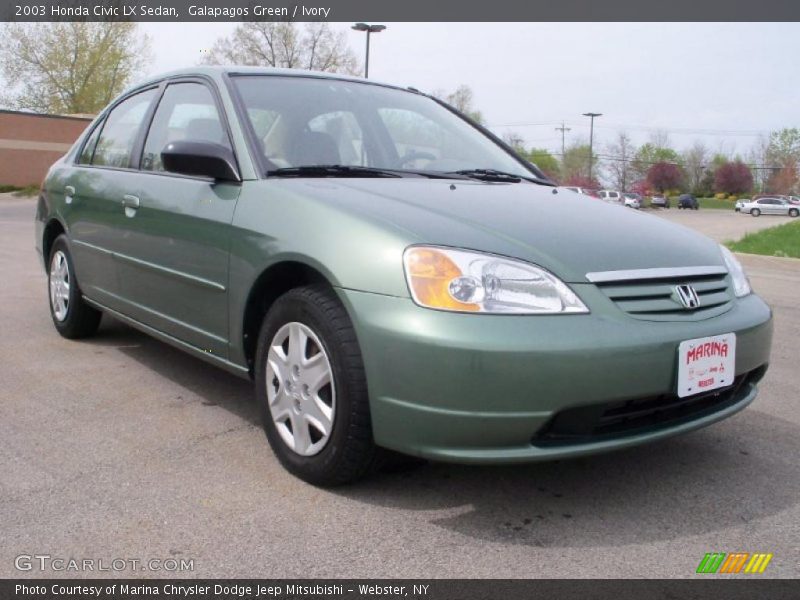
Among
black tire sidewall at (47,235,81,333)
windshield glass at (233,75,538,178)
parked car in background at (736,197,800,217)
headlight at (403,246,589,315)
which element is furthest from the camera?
parked car in background at (736,197,800,217)

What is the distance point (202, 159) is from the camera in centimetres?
314

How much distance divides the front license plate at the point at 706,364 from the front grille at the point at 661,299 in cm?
9

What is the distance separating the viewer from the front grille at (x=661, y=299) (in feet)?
8.27

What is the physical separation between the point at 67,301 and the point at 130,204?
52.0 inches

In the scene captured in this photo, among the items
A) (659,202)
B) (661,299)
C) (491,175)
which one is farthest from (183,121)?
(659,202)

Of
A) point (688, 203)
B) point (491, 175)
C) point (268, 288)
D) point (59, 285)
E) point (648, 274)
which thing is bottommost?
point (688, 203)

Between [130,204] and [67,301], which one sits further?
[67,301]

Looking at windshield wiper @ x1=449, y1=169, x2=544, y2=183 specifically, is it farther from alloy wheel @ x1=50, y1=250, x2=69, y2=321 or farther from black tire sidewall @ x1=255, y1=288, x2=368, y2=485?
alloy wheel @ x1=50, y1=250, x2=69, y2=321

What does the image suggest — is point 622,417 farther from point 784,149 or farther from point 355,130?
point 784,149

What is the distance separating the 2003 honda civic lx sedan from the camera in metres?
2.37

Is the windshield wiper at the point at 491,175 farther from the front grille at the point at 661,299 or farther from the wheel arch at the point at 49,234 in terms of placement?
the wheel arch at the point at 49,234

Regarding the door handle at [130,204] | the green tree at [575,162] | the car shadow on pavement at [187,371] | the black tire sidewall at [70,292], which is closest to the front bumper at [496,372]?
the car shadow on pavement at [187,371]

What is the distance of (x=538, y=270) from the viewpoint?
249 centimetres

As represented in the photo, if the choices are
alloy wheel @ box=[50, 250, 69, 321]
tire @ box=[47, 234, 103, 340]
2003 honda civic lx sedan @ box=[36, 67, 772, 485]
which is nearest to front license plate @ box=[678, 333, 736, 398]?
2003 honda civic lx sedan @ box=[36, 67, 772, 485]
